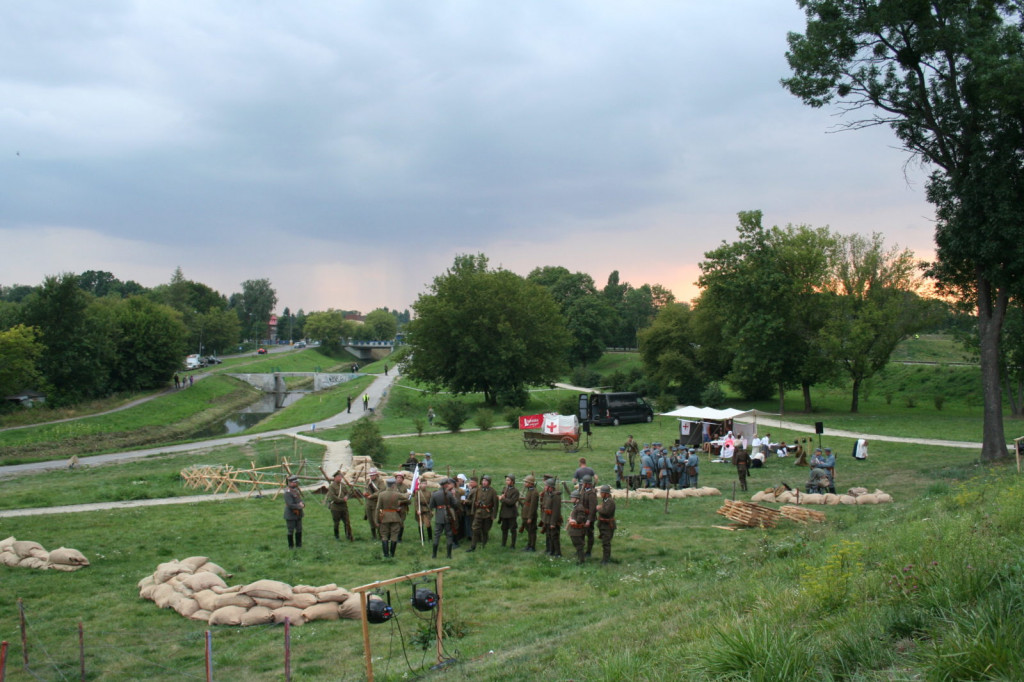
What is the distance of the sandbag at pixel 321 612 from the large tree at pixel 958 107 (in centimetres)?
2144

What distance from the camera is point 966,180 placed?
22062 millimetres

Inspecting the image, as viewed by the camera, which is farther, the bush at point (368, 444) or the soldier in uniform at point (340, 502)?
the bush at point (368, 444)

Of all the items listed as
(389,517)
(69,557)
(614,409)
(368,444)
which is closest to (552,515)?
(389,517)

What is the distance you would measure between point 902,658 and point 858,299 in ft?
167

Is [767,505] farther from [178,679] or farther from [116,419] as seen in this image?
[116,419]

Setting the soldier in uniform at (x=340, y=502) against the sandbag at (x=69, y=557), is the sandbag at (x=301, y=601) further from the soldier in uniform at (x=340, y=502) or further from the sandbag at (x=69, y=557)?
the sandbag at (x=69, y=557)

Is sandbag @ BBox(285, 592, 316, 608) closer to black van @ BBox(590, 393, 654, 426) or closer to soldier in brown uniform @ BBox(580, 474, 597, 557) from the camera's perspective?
soldier in brown uniform @ BBox(580, 474, 597, 557)

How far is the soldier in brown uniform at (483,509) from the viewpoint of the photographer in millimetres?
16531

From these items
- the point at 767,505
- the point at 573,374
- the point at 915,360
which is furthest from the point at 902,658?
the point at 915,360

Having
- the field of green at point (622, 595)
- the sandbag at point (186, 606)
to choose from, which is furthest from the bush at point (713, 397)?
the sandbag at point (186, 606)

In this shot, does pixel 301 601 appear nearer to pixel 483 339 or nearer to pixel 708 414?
pixel 708 414

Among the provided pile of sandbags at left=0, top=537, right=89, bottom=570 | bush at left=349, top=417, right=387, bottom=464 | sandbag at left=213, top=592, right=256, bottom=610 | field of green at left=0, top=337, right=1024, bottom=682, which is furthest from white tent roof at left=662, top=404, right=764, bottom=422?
pile of sandbags at left=0, top=537, right=89, bottom=570

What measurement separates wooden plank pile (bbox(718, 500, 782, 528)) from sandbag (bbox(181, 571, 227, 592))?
459 inches

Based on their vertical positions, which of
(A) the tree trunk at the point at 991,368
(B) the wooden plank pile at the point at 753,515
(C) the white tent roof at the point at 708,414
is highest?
(A) the tree trunk at the point at 991,368
